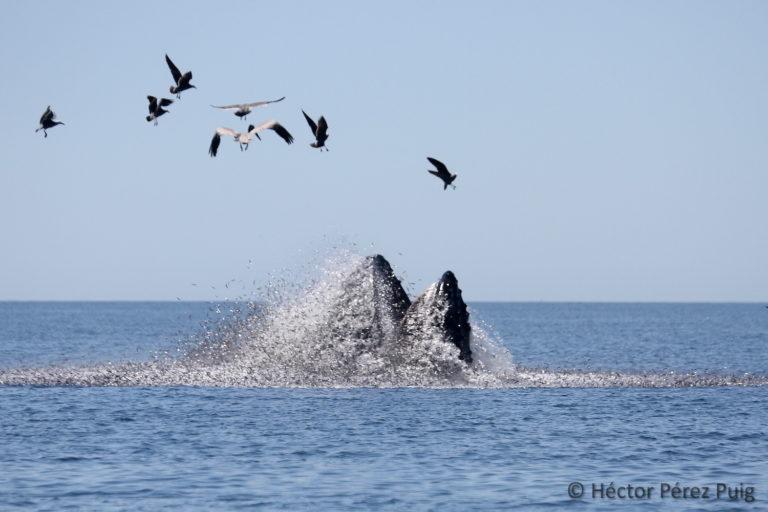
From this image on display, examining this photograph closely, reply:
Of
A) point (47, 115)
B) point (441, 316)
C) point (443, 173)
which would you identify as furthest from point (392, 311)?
point (47, 115)

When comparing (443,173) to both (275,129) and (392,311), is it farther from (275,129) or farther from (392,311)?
(392,311)

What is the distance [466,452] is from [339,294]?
16.6 metres

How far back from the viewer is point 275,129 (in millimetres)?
29938

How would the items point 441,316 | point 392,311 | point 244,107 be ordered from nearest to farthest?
point 244,107 → point 441,316 → point 392,311

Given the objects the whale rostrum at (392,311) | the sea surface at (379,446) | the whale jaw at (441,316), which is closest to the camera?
the sea surface at (379,446)

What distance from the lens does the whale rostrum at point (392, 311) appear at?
41.1m

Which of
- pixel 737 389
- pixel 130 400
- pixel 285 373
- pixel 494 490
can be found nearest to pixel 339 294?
pixel 285 373

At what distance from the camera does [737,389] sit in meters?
43.3

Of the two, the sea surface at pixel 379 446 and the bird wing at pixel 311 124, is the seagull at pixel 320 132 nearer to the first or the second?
the bird wing at pixel 311 124

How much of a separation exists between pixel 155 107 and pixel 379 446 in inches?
410

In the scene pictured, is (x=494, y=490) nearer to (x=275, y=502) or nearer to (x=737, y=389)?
(x=275, y=502)

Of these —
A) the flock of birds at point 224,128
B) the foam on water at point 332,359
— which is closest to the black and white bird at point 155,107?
the flock of birds at point 224,128

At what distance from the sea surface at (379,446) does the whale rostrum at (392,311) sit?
2.17 meters

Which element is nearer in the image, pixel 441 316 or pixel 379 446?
pixel 379 446
